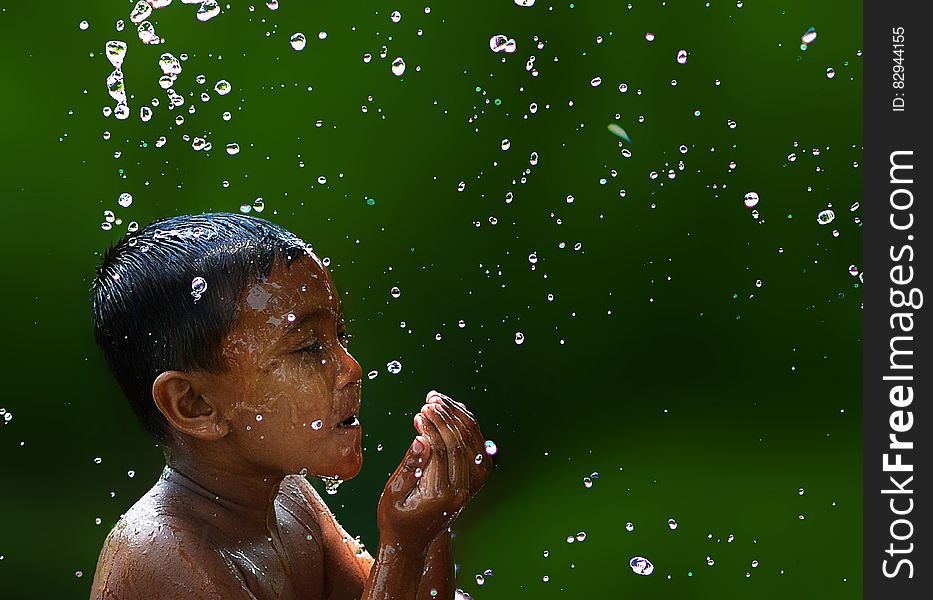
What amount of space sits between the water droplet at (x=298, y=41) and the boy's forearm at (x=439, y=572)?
4.39 ft

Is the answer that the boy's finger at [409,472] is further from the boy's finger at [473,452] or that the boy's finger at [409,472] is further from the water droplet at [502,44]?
the water droplet at [502,44]

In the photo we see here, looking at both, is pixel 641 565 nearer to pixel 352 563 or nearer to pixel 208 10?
pixel 352 563

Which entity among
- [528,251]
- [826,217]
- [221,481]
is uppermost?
[826,217]

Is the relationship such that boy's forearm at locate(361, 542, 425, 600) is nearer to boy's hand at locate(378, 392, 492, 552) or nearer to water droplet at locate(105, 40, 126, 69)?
boy's hand at locate(378, 392, 492, 552)

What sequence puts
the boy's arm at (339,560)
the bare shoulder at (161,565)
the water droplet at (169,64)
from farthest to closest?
1. the water droplet at (169,64)
2. the boy's arm at (339,560)
3. the bare shoulder at (161,565)

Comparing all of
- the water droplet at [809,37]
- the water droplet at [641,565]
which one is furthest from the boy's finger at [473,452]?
the water droplet at [809,37]

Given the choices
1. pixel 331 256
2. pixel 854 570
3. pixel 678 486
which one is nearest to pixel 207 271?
pixel 331 256

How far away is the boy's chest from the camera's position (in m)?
1.27

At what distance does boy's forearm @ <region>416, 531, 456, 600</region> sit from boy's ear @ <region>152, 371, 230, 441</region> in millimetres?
264

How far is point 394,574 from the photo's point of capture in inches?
47.8

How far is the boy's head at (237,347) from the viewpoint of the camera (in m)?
1.25

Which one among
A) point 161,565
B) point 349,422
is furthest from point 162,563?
point 349,422

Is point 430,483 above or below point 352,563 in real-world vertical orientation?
above

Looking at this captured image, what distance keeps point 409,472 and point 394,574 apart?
0.33 ft
